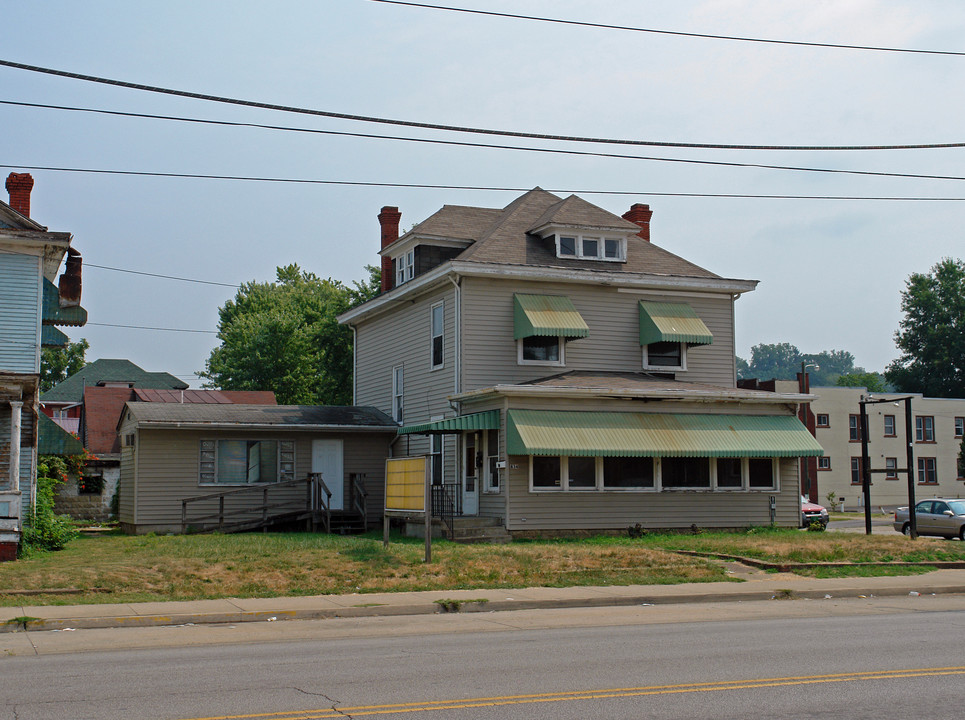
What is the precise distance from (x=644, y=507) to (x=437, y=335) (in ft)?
26.7

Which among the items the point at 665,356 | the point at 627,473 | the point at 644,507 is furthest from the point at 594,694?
the point at 665,356

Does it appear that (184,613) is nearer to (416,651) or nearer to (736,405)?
(416,651)

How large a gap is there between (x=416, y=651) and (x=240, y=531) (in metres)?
19.9

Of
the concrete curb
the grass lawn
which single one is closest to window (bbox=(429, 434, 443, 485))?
the grass lawn

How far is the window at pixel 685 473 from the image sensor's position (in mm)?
28109

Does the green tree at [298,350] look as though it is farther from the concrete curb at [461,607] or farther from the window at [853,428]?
the concrete curb at [461,607]

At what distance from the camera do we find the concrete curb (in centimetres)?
1411

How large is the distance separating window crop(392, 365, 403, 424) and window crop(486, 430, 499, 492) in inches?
269

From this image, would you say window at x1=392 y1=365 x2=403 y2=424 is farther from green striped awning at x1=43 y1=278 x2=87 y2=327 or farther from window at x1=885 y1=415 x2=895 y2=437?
window at x1=885 y1=415 x2=895 y2=437

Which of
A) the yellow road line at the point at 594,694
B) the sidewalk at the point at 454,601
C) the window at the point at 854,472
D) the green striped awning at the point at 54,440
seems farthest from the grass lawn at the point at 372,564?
the window at the point at 854,472

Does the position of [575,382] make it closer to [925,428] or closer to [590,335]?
[590,335]

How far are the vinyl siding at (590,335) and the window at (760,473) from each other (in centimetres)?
397

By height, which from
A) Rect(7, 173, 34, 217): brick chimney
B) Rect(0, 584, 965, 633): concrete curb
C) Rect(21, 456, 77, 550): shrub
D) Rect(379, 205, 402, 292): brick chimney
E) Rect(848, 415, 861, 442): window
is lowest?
Rect(0, 584, 965, 633): concrete curb

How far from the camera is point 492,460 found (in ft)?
89.9
